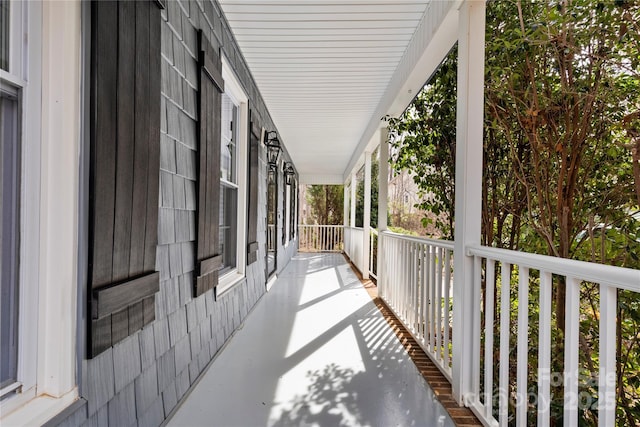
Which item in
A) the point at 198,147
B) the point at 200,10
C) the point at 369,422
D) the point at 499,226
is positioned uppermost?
the point at 200,10

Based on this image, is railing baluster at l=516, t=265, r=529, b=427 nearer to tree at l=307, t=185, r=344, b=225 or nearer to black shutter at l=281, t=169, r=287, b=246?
black shutter at l=281, t=169, r=287, b=246

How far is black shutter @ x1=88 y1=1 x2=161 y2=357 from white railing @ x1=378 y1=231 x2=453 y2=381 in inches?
71.4

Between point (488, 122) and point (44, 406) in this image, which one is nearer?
point (44, 406)

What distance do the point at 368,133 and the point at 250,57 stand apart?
2.67 m

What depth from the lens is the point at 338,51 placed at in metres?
3.29

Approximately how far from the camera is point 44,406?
1.08 m

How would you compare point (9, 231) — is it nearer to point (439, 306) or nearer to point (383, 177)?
point (439, 306)

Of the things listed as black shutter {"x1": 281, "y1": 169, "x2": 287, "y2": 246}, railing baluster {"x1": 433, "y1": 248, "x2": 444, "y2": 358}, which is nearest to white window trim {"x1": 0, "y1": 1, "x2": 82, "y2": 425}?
railing baluster {"x1": 433, "y1": 248, "x2": 444, "y2": 358}

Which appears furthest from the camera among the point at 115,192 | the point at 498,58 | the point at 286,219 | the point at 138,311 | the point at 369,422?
the point at 286,219

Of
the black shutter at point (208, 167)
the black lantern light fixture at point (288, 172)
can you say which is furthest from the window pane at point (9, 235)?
the black lantern light fixture at point (288, 172)

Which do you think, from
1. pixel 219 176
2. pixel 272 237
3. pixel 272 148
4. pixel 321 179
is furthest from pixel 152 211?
pixel 321 179

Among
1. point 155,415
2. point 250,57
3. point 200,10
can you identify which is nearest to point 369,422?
point 155,415

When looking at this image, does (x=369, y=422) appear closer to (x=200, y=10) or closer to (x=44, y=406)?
(x=44, y=406)

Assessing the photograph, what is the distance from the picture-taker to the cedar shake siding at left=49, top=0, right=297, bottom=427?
1267 mm
